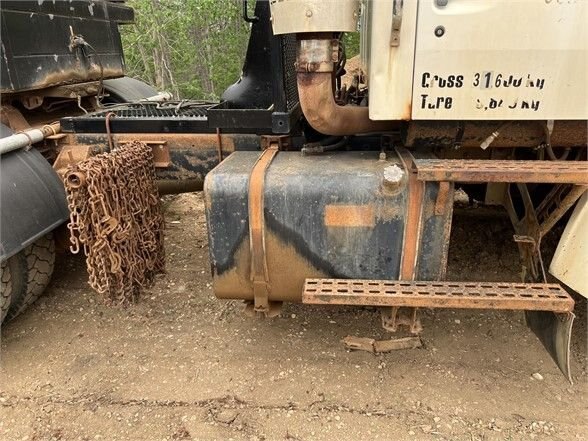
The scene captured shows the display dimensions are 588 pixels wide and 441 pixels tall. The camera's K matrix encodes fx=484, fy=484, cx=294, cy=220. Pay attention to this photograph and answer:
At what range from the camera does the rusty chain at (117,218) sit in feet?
7.39

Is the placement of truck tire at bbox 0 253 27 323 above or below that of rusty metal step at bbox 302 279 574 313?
below

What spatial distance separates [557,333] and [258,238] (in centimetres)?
145

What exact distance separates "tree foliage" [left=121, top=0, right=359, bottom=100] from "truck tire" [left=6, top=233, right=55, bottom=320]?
16.4ft

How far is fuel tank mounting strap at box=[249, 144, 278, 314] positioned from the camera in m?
2.20

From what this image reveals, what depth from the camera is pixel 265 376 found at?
100 inches

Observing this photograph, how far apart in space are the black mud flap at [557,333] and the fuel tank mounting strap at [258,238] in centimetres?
136

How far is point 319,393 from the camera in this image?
7.94 feet

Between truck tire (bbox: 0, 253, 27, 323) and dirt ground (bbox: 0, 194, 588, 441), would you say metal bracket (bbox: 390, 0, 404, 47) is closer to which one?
dirt ground (bbox: 0, 194, 588, 441)

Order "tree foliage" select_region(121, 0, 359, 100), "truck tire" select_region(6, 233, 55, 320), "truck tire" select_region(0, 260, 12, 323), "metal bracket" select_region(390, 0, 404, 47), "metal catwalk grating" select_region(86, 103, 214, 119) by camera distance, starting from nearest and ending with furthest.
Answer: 1. "metal bracket" select_region(390, 0, 404, 47)
2. "truck tire" select_region(0, 260, 12, 323)
3. "truck tire" select_region(6, 233, 55, 320)
4. "metal catwalk grating" select_region(86, 103, 214, 119)
5. "tree foliage" select_region(121, 0, 359, 100)

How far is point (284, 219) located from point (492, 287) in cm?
96

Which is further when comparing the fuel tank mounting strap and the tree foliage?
the tree foliage

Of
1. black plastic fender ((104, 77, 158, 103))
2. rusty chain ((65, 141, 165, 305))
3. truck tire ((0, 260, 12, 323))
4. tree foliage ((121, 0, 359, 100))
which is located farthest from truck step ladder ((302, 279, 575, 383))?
tree foliage ((121, 0, 359, 100))

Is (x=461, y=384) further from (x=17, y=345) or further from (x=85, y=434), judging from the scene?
(x=17, y=345)

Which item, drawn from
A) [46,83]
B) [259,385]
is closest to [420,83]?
[259,385]
